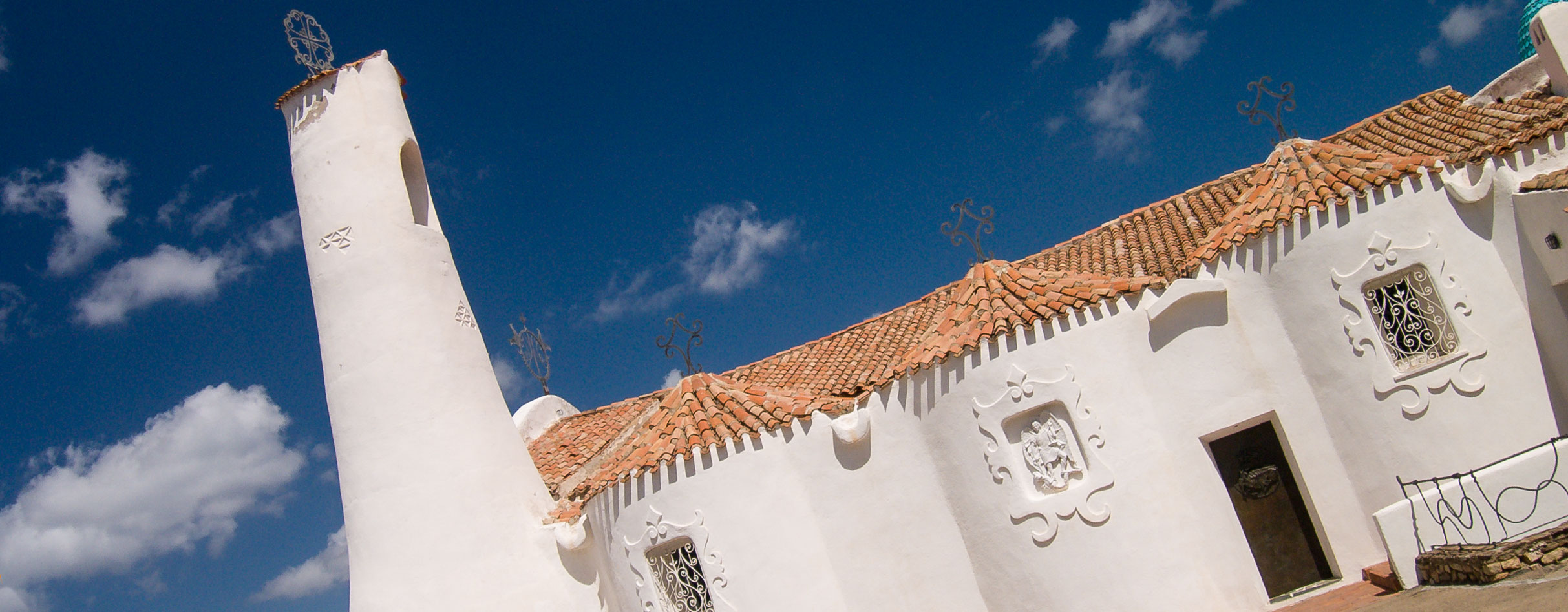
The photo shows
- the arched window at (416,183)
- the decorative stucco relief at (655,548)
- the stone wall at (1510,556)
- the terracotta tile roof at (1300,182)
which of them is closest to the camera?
the stone wall at (1510,556)

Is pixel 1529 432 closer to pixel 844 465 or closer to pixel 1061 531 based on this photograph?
pixel 1061 531

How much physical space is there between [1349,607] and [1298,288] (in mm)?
3442

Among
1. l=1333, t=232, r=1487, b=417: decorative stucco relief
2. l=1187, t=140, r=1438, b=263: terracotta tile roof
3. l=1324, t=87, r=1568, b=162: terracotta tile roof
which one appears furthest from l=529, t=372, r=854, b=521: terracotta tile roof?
l=1324, t=87, r=1568, b=162: terracotta tile roof

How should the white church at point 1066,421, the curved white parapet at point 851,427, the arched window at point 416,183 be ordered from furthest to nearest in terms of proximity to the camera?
the arched window at point 416,183 < the curved white parapet at point 851,427 < the white church at point 1066,421

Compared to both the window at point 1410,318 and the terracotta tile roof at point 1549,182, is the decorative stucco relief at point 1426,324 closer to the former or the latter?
the window at point 1410,318

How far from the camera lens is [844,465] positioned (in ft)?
36.2

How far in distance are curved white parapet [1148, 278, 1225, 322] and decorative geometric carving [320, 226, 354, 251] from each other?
34.3 ft

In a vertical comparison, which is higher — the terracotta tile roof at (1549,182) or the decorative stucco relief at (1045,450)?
the terracotta tile roof at (1549,182)

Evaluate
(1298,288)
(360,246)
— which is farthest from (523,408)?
(1298,288)

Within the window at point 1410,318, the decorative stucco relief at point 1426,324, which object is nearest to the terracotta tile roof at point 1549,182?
the decorative stucco relief at point 1426,324

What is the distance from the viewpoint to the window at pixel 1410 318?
9672mm

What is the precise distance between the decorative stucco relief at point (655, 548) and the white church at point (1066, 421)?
0.03 metres

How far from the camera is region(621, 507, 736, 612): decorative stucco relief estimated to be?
10695 mm

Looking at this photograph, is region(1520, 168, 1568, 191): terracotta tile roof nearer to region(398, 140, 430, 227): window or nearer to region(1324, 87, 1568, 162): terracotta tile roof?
region(1324, 87, 1568, 162): terracotta tile roof
